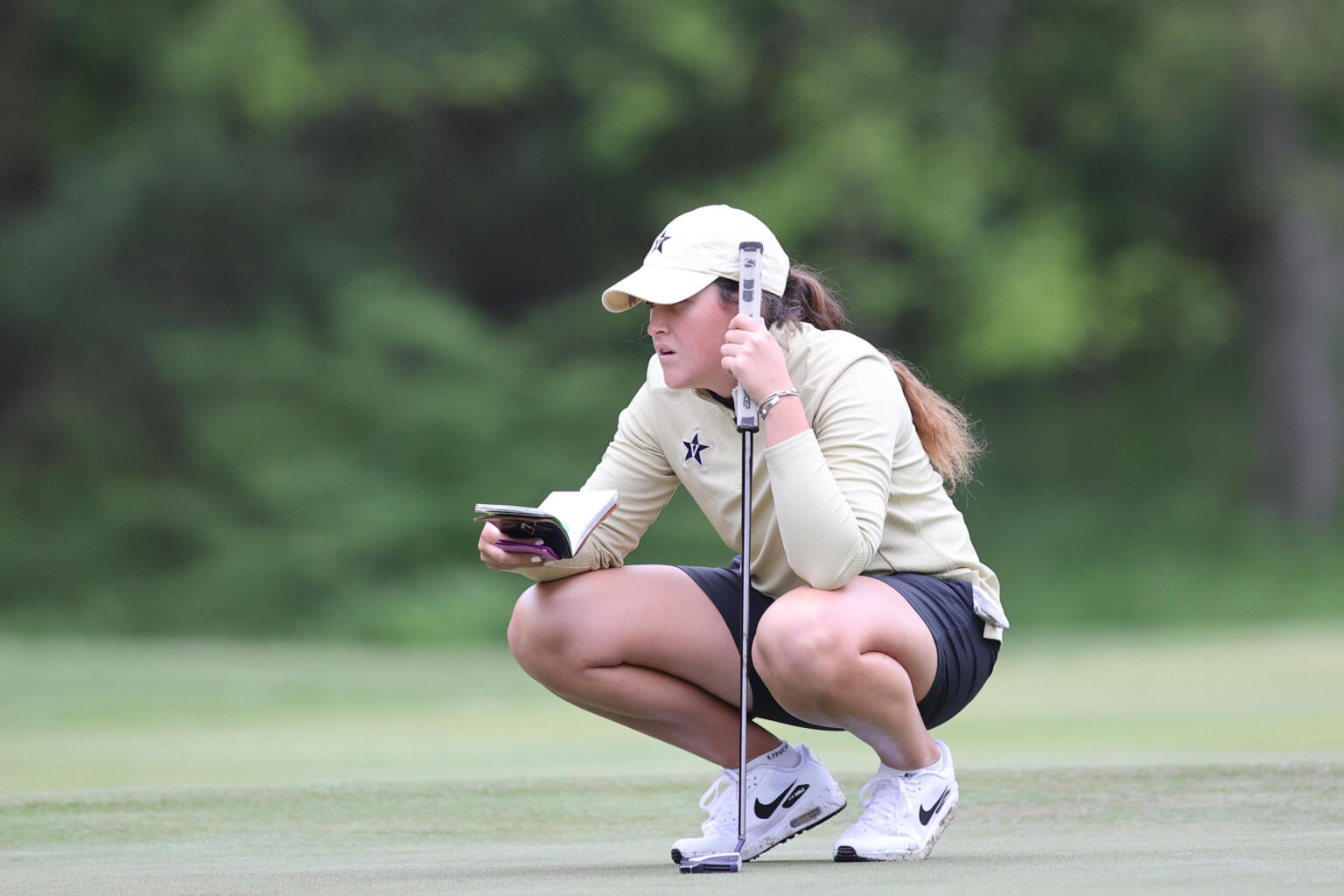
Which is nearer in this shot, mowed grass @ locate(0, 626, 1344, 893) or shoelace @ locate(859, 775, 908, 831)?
mowed grass @ locate(0, 626, 1344, 893)

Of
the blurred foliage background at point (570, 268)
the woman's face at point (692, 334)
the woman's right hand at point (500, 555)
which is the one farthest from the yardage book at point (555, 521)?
the blurred foliage background at point (570, 268)

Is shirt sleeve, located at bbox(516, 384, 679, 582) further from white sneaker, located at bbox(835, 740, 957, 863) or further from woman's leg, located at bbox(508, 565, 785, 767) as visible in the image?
white sneaker, located at bbox(835, 740, 957, 863)

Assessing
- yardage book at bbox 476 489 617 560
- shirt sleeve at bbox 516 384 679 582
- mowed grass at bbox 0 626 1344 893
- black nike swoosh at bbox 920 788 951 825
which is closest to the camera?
mowed grass at bbox 0 626 1344 893

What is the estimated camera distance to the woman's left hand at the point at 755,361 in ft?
10.3

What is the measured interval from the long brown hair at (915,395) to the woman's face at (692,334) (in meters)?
0.10

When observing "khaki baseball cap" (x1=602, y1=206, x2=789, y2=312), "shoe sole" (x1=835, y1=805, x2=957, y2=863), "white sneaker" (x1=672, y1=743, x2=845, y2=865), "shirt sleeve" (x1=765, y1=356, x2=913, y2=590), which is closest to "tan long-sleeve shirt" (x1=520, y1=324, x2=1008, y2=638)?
"shirt sleeve" (x1=765, y1=356, x2=913, y2=590)

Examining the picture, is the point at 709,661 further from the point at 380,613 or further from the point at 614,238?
the point at 614,238

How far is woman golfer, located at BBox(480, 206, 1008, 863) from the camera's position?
3.15 metres

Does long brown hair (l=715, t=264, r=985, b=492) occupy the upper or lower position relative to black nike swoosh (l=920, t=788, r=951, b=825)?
upper

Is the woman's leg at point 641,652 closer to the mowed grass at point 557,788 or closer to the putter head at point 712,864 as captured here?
the mowed grass at point 557,788

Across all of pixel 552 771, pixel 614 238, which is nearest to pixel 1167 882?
pixel 552 771

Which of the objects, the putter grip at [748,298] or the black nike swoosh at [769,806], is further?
the black nike swoosh at [769,806]

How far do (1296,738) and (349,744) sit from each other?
3.13m

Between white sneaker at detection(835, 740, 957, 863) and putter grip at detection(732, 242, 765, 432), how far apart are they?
659 mm
